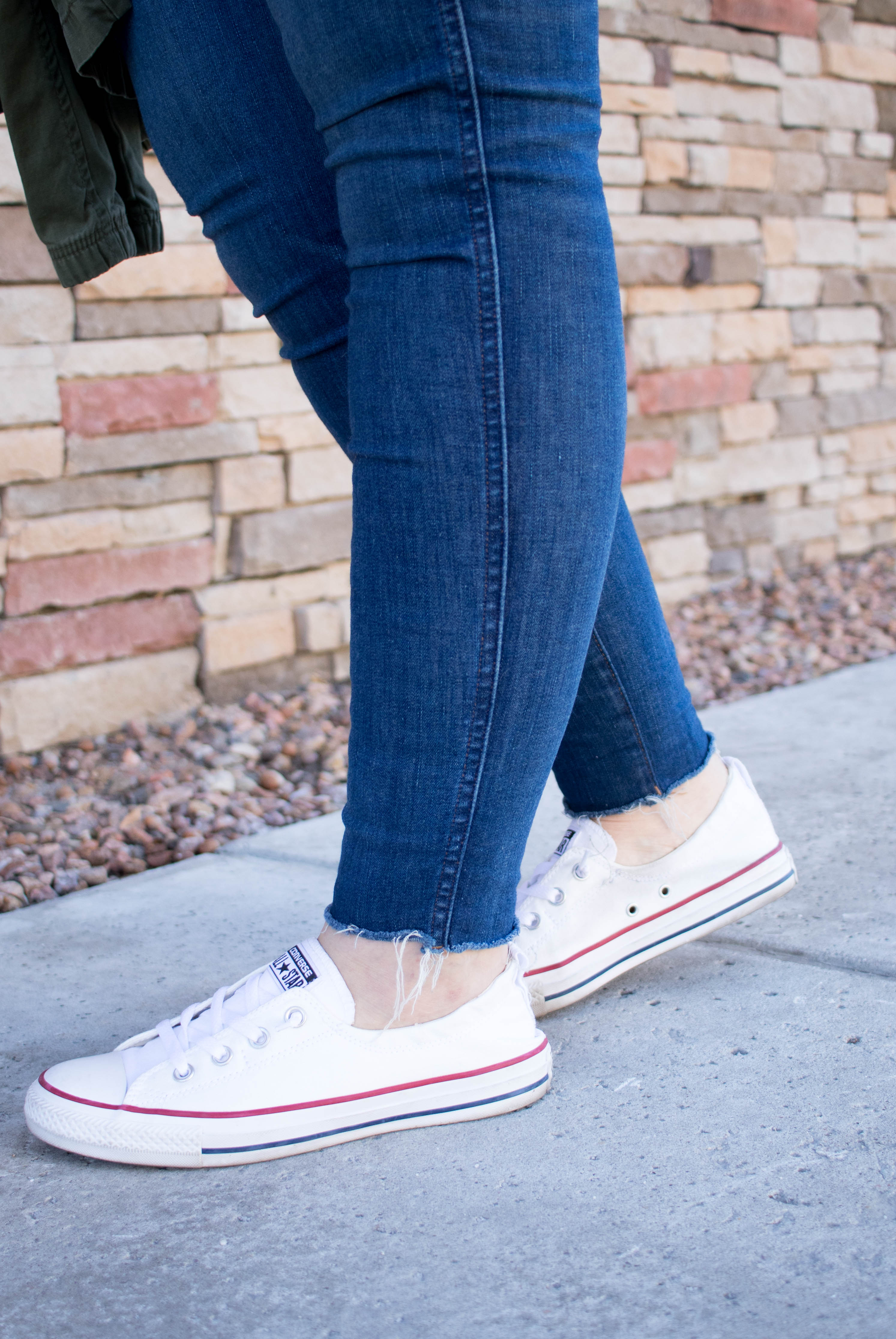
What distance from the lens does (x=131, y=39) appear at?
0.99 m

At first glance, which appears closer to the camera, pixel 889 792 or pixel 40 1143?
pixel 40 1143

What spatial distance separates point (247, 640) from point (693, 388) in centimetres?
151

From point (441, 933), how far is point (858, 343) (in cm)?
342

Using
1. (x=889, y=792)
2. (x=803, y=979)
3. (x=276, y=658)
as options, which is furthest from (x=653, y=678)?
(x=276, y=658)

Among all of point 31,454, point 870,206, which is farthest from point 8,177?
point 870,206

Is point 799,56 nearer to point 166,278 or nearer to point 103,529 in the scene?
point 166,278

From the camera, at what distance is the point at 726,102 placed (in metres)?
3.39

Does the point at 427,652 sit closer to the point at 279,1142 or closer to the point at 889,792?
the point at 279,1142

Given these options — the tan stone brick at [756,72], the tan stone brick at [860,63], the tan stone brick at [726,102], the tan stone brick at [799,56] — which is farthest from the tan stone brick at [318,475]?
the tan stone brick at [860,63]

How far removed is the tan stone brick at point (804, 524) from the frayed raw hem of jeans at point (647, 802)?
2672mm

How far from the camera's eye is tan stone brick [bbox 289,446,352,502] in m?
2.58

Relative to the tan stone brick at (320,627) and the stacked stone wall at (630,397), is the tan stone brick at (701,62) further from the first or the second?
the tan stone brick at (320,627)

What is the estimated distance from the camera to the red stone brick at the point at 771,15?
Answer: 11.0 feet

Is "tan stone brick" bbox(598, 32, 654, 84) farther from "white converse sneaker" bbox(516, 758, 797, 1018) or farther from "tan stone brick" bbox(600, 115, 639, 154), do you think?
"white converse sneaker" bbox(516, 758, 797, 1018)
